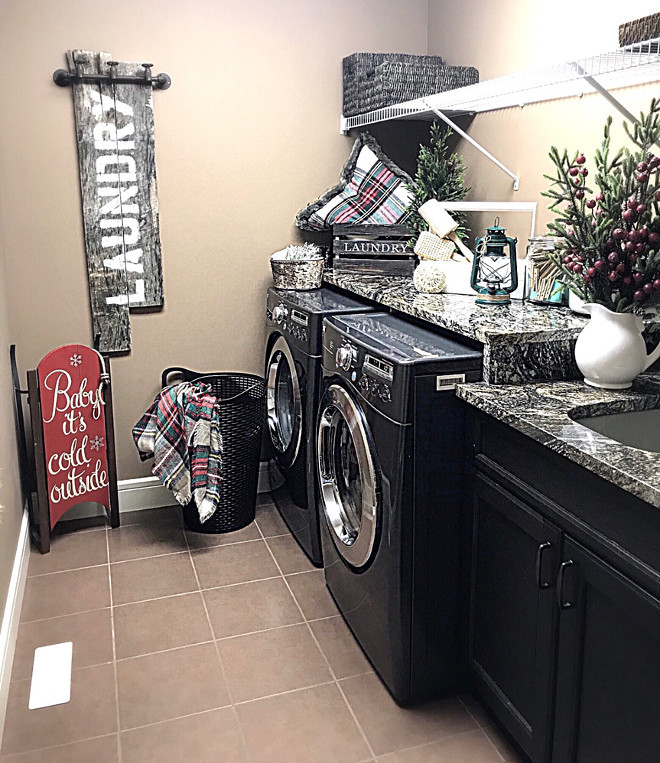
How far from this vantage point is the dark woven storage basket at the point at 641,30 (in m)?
1.65

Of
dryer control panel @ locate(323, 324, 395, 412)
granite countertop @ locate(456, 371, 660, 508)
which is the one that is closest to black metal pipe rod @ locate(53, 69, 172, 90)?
dryer control panel @ locate(323, 324, 395, 412)

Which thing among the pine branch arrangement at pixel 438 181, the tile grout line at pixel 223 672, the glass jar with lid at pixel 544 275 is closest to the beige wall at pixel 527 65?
the pine branch arrangement at pixel 438 181

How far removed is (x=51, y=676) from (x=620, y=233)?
76.3 inches

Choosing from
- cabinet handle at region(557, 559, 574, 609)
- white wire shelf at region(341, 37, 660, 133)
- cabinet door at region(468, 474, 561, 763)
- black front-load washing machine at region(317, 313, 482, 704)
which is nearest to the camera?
cabinet handle at region(557, 559, 574, 609)

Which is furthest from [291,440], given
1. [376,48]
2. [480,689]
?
[376,48]

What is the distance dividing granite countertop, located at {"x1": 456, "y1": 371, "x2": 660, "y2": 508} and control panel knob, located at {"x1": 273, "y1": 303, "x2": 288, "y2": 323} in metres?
1.13

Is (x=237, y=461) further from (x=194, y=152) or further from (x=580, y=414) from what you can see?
(x=580, y=414)

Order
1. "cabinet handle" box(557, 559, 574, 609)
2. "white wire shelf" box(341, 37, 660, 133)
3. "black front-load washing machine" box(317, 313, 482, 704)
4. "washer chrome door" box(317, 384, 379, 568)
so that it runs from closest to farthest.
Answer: "cabinet handle" box(557, 559, 574, 609) → "white wire shelf" box(341, 37, 660, 133) → "black front-load washing machine" box(317, 313, 482, 704) → "washer chrome door" box(317, 384, 379, 568)

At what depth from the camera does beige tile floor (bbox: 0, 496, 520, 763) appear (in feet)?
6.33

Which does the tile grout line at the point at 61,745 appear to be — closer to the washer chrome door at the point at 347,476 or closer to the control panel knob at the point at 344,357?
the washer chrome door at the point at 347,476

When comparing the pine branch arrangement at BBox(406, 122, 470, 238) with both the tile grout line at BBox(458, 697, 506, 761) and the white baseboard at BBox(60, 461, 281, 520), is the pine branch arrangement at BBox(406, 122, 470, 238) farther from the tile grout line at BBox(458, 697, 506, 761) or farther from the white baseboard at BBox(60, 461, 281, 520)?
the tile grout line at BBox(458, 697, 506, 761)

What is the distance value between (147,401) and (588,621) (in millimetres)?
2193

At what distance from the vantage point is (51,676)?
2197 millimetres

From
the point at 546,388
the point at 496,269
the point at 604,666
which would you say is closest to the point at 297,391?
the point at 496,269
